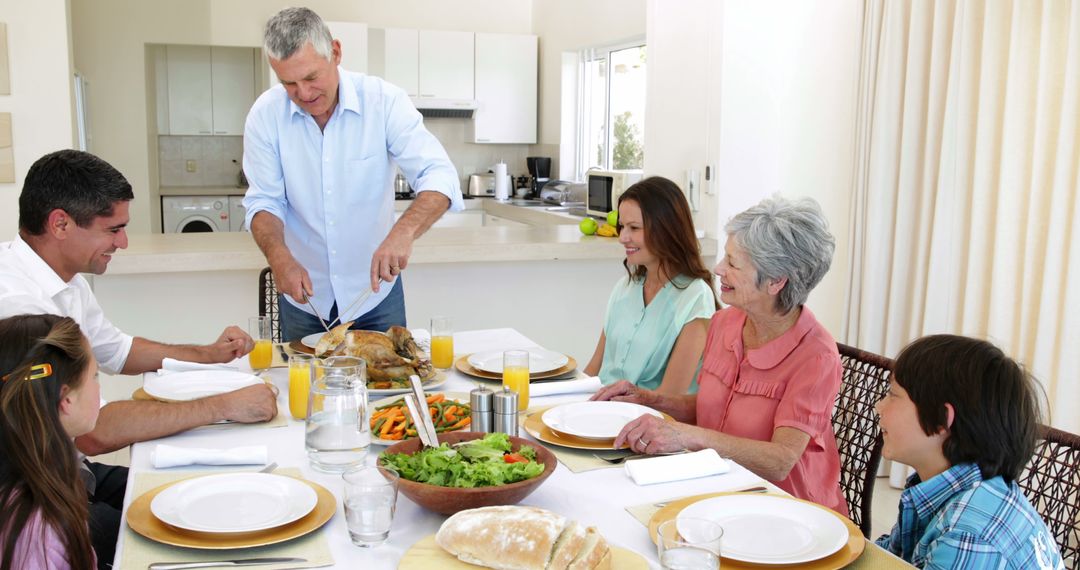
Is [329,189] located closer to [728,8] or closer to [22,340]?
[22,340]

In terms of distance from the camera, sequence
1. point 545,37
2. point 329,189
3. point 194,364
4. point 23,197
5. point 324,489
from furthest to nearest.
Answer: point 545,37
point 329,189
point 194,364
point 23,197
point 324,489

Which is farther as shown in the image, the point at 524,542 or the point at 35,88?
the point at 35,88

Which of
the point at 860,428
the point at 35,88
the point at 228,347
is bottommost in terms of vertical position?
the point at 860,428

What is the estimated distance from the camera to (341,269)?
2.90 meters

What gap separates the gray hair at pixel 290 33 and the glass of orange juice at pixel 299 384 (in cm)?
93

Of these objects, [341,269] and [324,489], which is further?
[341,269]

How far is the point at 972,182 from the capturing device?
3.26m

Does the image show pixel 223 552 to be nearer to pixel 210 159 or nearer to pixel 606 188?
pixel 606 188

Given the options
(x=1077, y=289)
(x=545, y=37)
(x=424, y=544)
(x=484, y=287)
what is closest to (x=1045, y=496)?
(x=424, y=544)

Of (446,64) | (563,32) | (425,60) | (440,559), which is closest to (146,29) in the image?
(425,60)

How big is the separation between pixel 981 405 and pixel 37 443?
1342 mm

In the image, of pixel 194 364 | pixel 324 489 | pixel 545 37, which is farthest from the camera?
pixel 545 37

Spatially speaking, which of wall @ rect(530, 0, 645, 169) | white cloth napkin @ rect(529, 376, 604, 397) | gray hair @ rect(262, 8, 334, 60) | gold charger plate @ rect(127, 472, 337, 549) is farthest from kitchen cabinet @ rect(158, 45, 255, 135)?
gold charger plate @ rect(127, 472, 337, 549)

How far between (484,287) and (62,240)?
2047 mm
